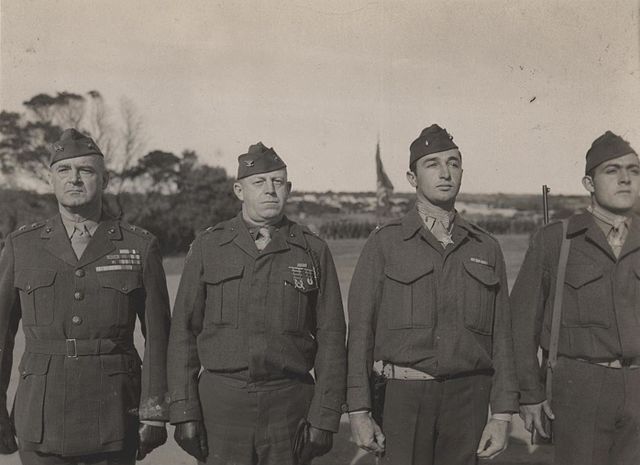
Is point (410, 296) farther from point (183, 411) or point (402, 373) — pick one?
point (183, 411)

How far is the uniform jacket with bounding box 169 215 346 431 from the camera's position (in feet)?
9.21

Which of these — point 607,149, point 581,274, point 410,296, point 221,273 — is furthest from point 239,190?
point 607,149

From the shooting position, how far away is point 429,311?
2893mm

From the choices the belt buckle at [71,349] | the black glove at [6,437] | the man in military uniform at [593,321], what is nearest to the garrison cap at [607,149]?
the man in military uniform at [593,321]

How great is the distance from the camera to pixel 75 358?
288cm

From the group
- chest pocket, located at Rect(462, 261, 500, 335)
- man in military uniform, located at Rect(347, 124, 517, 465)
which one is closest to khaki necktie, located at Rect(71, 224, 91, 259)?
man in military uniform, located at Rect(347, 124, 517, 465)

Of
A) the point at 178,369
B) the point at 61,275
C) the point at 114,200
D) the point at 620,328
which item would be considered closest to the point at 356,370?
the point at 178,369

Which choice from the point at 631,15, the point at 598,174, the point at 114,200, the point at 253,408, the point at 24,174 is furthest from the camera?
the point at 24,174

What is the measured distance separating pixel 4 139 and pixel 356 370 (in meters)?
18.8

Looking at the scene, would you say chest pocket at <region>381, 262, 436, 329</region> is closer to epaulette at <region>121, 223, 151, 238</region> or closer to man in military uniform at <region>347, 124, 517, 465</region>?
man in military uniform at <region>347, 124, 517, 465</region>

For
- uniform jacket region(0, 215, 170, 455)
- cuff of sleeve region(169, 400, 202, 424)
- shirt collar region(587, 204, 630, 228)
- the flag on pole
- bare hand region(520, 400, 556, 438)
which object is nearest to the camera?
cuff of sleeve region(169, 400, 202, 424)

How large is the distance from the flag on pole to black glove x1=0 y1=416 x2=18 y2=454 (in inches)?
405

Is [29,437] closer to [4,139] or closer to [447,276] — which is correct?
[447,276]

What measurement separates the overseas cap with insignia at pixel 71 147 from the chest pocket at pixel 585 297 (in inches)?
93.3
